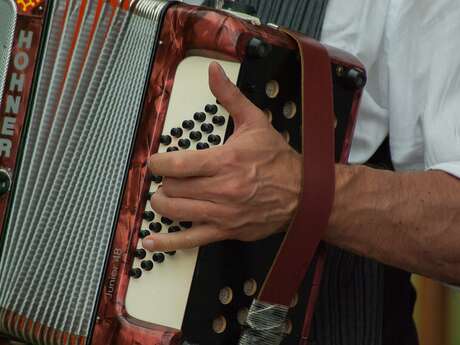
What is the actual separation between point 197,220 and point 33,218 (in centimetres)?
29

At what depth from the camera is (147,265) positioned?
131cm

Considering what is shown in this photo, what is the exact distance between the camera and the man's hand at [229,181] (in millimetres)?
1264

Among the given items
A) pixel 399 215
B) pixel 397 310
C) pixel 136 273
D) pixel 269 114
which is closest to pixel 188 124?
pixel 269 114

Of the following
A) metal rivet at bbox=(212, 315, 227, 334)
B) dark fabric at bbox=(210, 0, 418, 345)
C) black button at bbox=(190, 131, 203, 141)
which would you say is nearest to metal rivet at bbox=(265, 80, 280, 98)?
black button at bbox=(190, 131, 203, 141)

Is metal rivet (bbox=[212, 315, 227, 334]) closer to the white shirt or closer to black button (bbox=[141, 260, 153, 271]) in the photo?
black button (bbox=[141, 260, 153, 271])

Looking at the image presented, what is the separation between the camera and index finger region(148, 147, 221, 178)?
4.14 ft

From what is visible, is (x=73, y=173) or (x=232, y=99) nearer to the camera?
(x=232, y=99)

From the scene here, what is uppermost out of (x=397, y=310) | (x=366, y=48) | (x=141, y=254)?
(x=366, y=48)

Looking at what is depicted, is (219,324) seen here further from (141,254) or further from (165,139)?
(165,139)

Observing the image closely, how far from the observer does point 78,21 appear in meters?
1.37

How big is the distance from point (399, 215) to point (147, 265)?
37cm

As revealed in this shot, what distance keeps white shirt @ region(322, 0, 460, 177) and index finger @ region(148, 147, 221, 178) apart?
355 millimetres

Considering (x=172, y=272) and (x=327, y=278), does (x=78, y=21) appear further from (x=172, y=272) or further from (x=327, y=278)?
(x=327, y=278)

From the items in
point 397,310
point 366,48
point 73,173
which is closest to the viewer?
point 73,173
